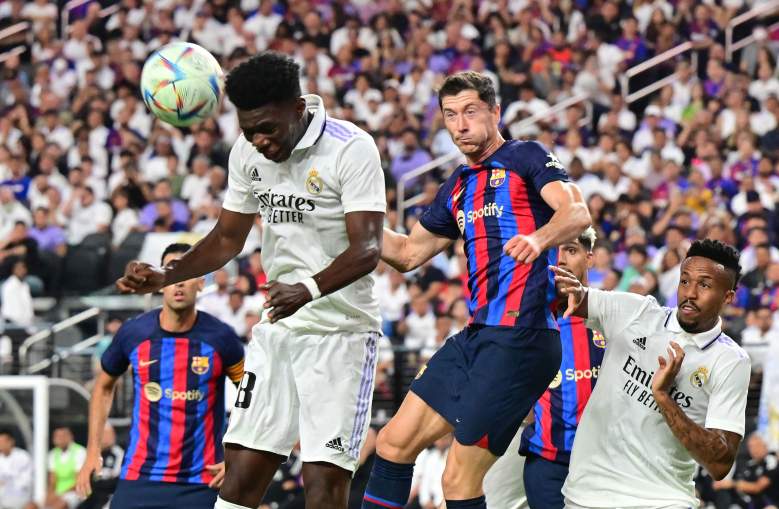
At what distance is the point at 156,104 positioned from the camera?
616cm

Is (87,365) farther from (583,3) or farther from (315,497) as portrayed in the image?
(583,3)

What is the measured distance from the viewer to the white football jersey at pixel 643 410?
232 inches

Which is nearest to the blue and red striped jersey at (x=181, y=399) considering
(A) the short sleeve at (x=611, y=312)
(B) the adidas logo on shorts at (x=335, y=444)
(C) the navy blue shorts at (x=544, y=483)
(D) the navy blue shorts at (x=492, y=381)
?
(C) the navy blue shorts at (x=544, y=483)

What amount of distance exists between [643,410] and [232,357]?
8.82ft

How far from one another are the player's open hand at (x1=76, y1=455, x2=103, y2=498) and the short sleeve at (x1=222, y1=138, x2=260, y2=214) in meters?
2.28

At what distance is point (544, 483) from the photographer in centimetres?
658

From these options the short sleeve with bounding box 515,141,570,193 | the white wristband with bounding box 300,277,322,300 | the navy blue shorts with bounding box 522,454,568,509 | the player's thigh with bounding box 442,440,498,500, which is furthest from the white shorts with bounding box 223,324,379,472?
the navy blue shorts with bounding box 522,454,568,509

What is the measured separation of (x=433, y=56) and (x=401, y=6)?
156 centimetres

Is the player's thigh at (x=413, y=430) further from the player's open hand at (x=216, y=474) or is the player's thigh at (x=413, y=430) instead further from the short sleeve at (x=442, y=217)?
the player's open hand at (x=216, y=474)

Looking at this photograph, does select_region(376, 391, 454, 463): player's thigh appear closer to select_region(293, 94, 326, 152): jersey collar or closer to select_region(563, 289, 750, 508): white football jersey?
select_region(563, 289, 750, 508): white football jersey

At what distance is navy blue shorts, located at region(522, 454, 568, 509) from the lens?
652 cm

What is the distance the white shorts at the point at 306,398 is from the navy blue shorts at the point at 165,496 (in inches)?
74.9

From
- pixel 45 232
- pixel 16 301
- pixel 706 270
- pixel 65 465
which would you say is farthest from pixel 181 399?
pixel 45 232

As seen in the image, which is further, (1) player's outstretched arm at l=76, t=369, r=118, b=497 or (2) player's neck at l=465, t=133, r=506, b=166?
(1) player's outstretched arm at l=76, t=369, r=118, b=497
